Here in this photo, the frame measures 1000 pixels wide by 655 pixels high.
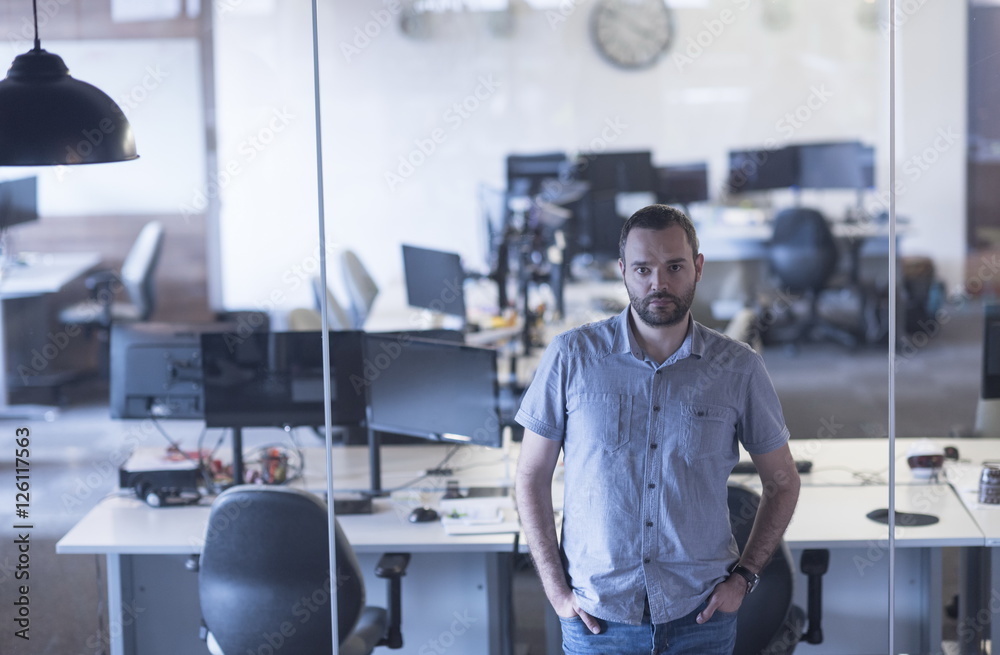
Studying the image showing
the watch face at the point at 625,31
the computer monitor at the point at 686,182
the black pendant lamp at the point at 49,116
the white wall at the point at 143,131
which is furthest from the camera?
the watch face at the point at 625,31

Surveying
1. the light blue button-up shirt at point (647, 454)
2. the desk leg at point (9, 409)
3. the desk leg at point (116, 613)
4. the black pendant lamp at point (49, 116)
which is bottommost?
the desk leg at point (116, 613)

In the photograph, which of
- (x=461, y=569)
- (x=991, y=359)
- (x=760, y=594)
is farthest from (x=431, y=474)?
(x=991, y=359)

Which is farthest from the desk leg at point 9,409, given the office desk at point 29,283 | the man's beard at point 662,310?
the man's beard at point 662,310

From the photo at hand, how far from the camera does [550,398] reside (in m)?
2.36

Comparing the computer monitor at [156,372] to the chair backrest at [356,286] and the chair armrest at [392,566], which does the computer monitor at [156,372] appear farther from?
the chair backrest at [356,286]

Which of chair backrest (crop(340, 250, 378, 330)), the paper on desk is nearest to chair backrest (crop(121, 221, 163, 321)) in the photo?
chair backrest (crop(340, 250, 378, 330))

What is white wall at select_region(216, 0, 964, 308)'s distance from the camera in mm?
8875

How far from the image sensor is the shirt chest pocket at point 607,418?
2.30 m

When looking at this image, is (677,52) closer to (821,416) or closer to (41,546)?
(821,416)

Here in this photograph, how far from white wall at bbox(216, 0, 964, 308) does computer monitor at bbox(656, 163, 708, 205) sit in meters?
0.33

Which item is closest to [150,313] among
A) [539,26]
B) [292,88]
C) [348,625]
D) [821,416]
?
[292,88]

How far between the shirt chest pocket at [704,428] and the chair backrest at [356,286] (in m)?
4.60

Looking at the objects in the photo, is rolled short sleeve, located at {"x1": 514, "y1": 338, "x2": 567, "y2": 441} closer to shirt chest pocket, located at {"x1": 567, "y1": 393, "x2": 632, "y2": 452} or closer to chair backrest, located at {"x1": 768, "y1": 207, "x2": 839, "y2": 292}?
shirt chest pocket, located at {"x1": 567, "y1": 393, "x2": 632, "y2": 452}

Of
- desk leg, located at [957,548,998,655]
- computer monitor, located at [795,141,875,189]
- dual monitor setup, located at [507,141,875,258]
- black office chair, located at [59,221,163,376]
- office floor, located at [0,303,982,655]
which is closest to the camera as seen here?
desk leg, located at [957,548,998,655]
